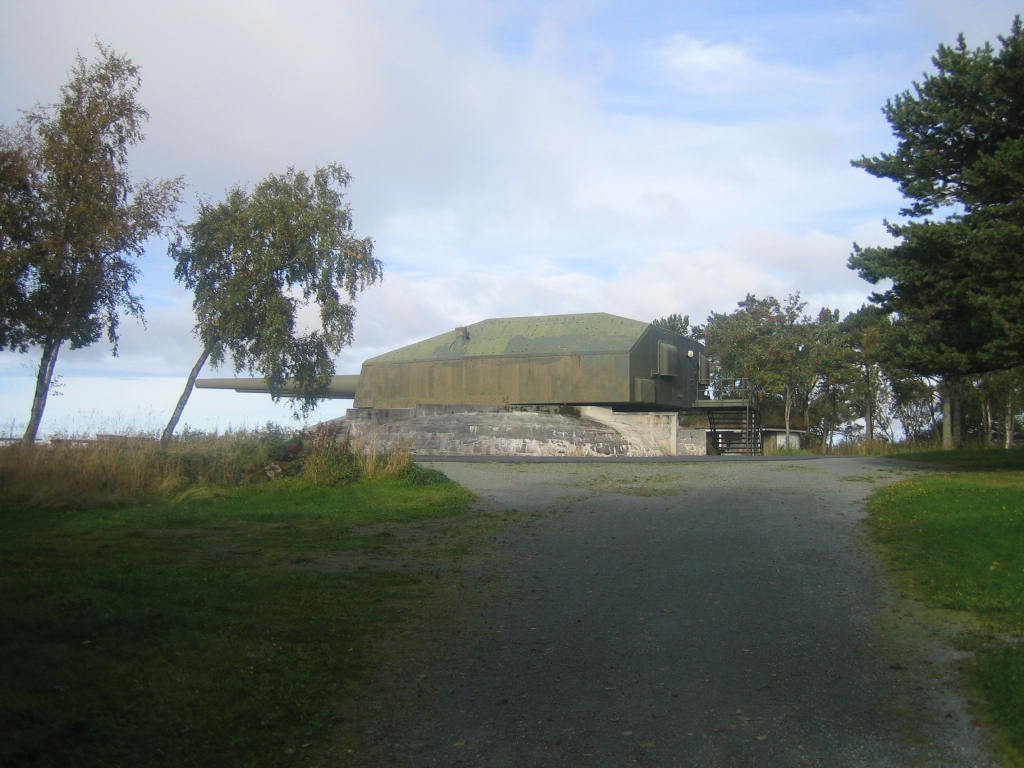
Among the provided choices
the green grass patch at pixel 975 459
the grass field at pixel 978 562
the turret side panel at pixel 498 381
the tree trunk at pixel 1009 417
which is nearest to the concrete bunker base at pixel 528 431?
the turret side panel at pixel 498 381

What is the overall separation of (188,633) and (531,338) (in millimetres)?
29483

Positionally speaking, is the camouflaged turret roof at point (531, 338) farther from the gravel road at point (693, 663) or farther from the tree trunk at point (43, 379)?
the gravel road at point (693, 663)

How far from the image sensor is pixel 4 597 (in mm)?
5582

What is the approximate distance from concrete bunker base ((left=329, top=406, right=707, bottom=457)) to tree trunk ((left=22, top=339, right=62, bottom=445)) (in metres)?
9.80

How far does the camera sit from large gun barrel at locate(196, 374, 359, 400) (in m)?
37.9

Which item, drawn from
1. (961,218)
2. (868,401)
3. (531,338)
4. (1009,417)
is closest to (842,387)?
(868,401)

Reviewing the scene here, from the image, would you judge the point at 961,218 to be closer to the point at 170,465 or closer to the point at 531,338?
the point at 170,465

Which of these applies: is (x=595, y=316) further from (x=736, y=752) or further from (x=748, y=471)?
(x=736, y=752)

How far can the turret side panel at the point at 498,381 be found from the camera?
31828 mm

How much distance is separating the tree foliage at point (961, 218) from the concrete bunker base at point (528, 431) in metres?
12.7

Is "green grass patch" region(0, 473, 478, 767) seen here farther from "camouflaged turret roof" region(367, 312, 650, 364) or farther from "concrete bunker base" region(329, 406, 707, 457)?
"camouflaged turret roof" region(367, 312, 650, 364)

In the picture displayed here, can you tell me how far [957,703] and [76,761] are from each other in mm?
4555

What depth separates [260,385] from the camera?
37.6m

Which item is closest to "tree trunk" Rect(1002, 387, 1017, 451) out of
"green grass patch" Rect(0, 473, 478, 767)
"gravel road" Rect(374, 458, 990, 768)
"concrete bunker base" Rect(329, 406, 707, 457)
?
"concrete bunker base" Rect(329, 406, 707, 457)
